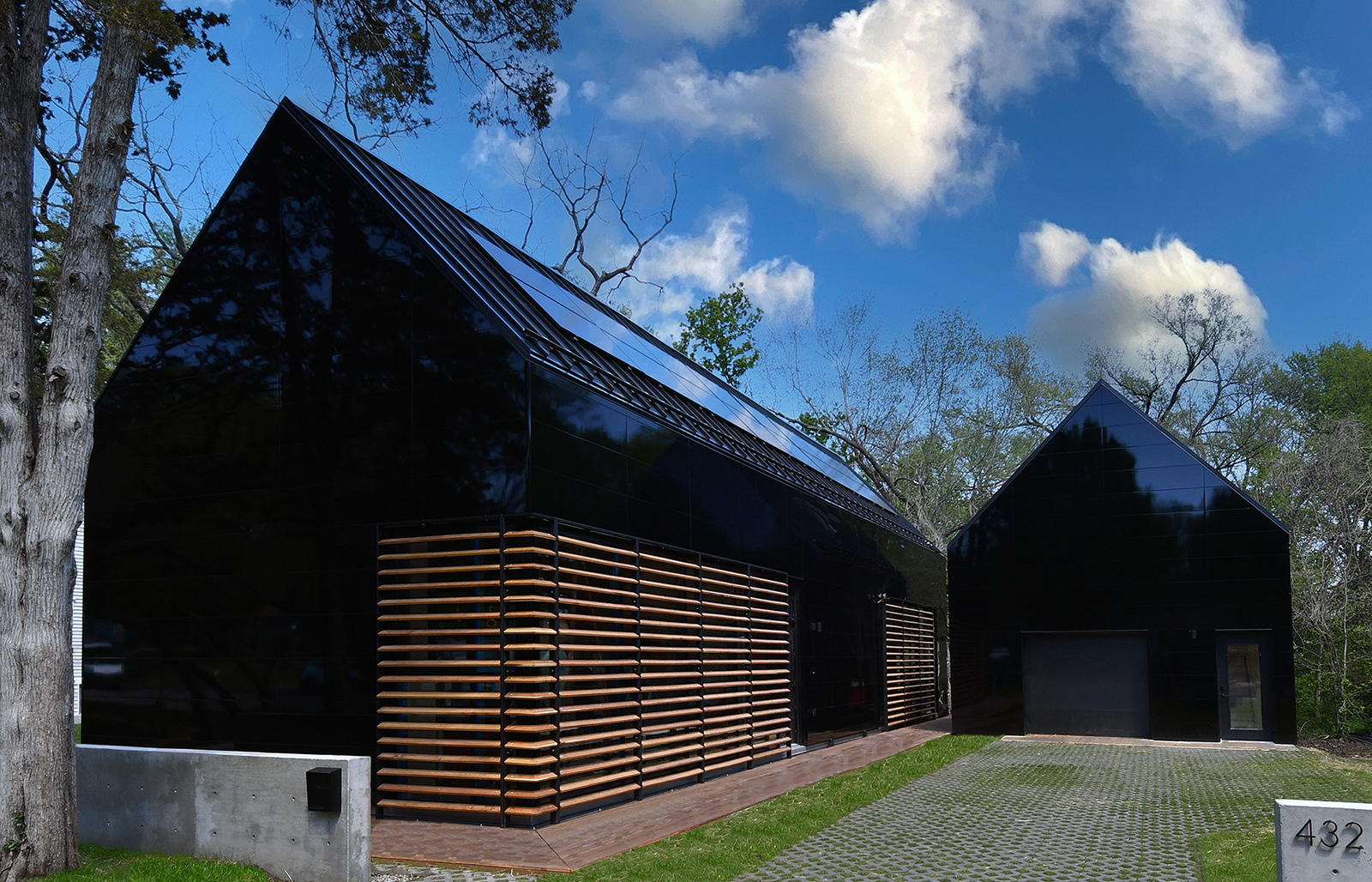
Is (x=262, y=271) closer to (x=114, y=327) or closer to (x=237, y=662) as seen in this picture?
(x=237, y=662)

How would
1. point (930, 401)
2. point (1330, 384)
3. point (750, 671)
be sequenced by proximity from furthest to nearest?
point (1330, 384) < point (930, 401) < point (750, 671)

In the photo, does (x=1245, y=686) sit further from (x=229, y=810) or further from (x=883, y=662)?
(x=229, y=810)

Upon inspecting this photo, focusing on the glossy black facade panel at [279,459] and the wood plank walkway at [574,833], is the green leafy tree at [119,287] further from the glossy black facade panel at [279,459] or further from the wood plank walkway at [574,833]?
the wood plank walkway at [574,833]

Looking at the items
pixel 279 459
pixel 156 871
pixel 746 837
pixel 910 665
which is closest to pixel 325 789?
pixel 156 871

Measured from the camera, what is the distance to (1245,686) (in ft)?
70.0

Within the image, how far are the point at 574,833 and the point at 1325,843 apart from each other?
6.05 m

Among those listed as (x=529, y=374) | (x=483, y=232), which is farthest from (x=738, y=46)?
(x=529, y=374)

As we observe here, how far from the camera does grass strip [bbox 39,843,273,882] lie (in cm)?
736

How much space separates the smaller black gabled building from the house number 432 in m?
17.1

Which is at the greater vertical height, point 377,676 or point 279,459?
point 279,459

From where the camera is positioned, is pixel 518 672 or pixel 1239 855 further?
pixel 518 672

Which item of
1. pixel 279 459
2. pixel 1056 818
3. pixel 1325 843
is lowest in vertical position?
pixel 1056 818

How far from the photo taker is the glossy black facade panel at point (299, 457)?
10.4 m

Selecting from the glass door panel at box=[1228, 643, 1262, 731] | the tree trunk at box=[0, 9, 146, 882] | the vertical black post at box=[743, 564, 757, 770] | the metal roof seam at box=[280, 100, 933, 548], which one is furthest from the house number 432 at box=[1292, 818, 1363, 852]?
the glass door panel at box=[1228, 643, 1262, 731]
